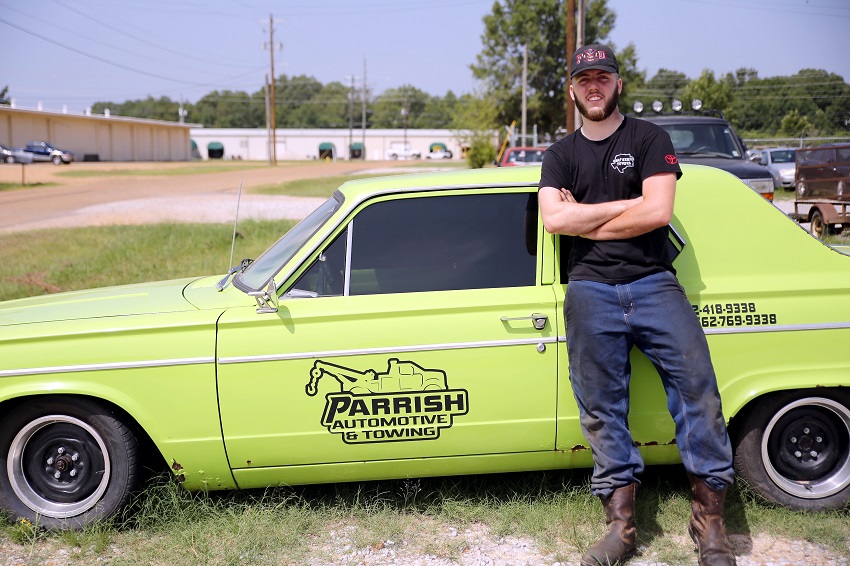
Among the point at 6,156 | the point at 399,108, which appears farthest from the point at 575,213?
the point at 399,108

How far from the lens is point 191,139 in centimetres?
9488

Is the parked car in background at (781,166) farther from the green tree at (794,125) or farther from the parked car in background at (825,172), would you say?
the green tree at (794,125)

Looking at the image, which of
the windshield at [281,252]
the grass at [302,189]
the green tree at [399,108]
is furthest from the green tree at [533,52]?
the green tree at [399,108]

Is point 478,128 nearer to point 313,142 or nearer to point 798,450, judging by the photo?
point 798,450

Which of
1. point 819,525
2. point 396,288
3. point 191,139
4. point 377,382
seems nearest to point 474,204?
point 396,288

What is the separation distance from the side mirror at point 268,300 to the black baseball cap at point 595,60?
1656 millimetres

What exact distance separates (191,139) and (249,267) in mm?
96754

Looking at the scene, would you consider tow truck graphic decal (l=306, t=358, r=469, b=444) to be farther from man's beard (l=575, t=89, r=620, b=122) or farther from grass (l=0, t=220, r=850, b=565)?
man's beard (l=575, t=89, r=620, b=122)

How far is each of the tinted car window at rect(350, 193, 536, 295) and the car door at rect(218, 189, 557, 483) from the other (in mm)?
83

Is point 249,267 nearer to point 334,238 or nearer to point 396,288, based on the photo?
point 334,238

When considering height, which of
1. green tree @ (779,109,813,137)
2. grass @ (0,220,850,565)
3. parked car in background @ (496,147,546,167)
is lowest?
grass @ (0,220,850,565)

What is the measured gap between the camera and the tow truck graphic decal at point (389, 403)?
339 centimetres

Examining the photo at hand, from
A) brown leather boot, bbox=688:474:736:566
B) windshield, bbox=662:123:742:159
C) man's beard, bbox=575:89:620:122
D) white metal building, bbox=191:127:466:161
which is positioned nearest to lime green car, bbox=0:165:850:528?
brown leather boot, bbox=688:474:736:566

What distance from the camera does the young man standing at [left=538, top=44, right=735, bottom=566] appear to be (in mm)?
3160
